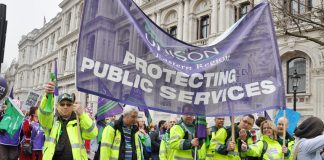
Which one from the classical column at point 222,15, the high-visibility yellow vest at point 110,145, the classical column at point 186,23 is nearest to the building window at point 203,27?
the classical column at point 186,23

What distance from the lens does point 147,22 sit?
4441 millimetres

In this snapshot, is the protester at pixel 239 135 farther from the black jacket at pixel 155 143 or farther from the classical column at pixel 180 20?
the classical column at pixel 180 20

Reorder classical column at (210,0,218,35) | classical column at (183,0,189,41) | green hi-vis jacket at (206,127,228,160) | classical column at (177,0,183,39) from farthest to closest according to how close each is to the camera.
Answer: classical column at (177,0,183,39) < classical column at (183,0,189,41) < classical column at (210,0,218,35) < green hi-vis jacket at (206,127,228,160)

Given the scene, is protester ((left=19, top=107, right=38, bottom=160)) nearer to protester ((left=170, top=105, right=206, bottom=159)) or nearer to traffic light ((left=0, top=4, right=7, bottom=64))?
traffic light ((left=0, top=4, right=7, bottom=64))

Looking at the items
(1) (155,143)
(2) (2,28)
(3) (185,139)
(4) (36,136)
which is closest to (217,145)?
(3) (185,139)

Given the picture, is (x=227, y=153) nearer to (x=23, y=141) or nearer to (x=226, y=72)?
(x=226, y=72)

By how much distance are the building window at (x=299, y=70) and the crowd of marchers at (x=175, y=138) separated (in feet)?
41.0

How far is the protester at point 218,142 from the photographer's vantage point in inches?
199

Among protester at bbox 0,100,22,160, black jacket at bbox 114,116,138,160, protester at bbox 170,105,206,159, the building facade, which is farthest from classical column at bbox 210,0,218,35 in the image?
black jacket at bbox 114,116,138,160

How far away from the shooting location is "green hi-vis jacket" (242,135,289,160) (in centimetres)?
505

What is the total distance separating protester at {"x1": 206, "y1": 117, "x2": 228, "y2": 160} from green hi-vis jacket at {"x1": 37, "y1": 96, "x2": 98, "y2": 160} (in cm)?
180

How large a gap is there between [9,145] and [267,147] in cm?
484

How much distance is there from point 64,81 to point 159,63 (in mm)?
39226

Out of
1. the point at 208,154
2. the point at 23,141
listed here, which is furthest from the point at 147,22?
the point at 23,141
